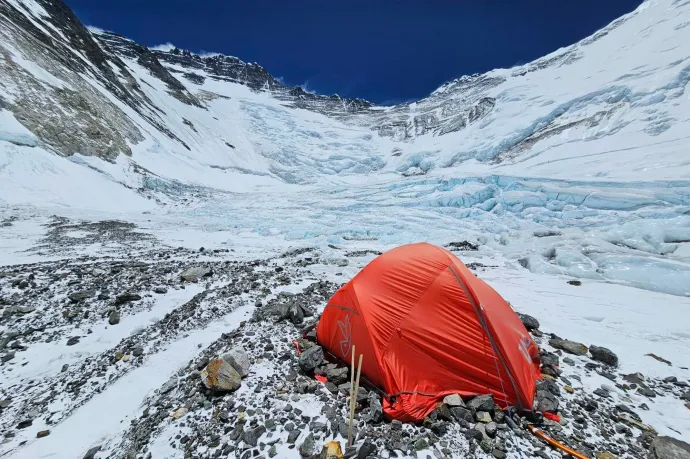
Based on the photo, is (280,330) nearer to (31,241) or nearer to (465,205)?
(31,241)

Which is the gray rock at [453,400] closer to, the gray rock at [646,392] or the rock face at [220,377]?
the rock face at [220,377]

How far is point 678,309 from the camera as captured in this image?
324 inches

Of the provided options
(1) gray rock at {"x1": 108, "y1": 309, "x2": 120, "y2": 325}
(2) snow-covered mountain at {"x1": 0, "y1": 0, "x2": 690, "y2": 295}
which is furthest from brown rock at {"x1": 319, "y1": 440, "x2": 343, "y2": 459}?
(2) snow-covered mountain at {"x1": 0, "y1": 0, "x2": 690, "y2": 295}

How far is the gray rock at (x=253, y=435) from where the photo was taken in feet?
11.5

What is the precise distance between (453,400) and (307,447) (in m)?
2.05

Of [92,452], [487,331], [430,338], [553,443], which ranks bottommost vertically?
[92,452]

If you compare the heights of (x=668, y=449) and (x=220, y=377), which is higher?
(x=220, y=377)

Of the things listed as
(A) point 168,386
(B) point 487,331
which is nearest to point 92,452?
(A) point 168,386

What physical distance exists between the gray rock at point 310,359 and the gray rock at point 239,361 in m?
0.84

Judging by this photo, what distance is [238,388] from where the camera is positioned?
4352 millimetres

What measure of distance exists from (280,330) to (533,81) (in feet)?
305

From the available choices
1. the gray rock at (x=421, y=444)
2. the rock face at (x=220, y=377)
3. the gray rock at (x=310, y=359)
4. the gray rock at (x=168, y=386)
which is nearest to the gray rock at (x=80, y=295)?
the gray rock at (x=168, y=386)

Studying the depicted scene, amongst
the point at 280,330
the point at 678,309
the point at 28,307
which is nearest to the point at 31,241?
the point at 28,307

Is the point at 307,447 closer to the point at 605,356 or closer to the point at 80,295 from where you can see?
the point at 605,356
